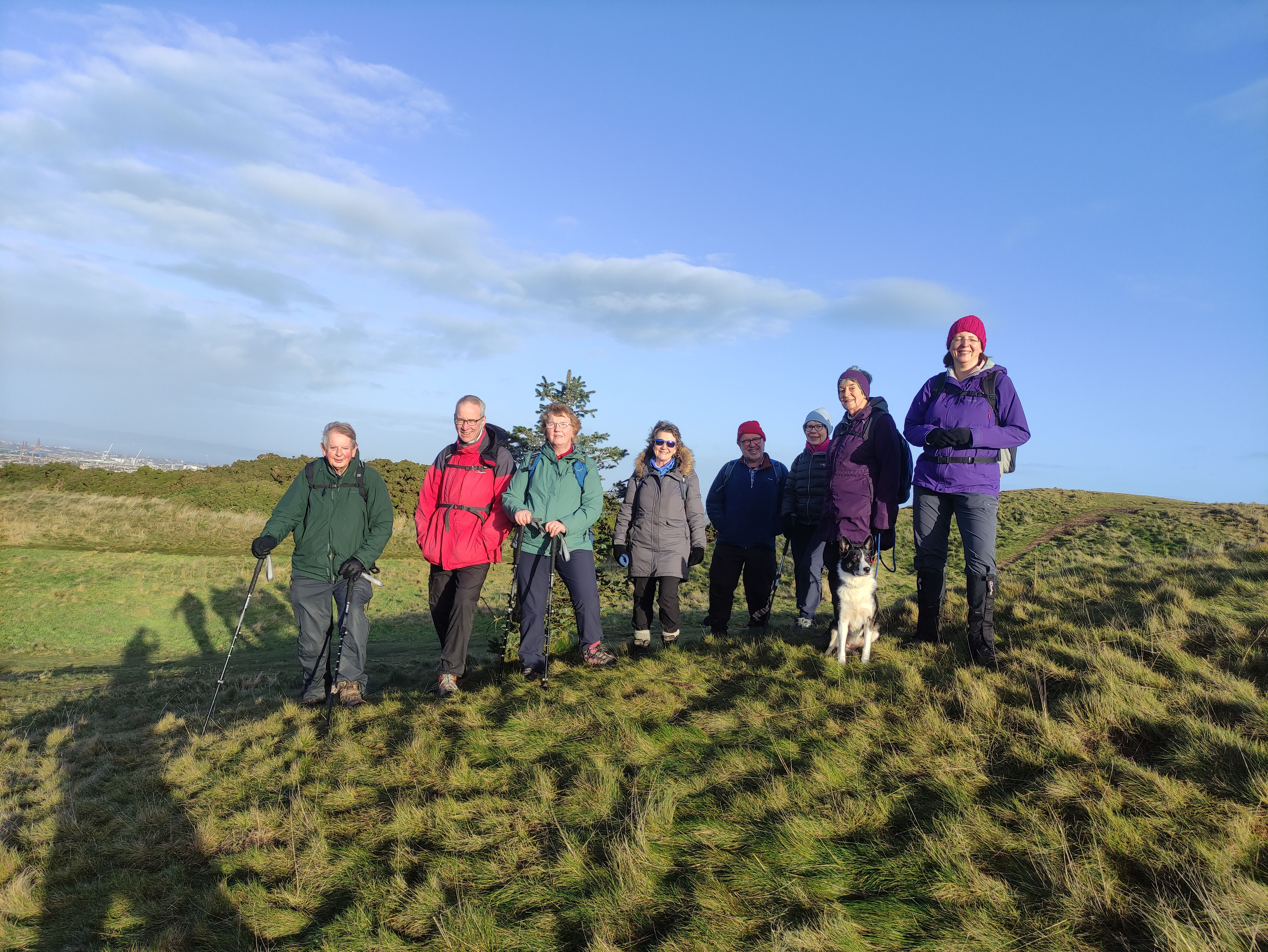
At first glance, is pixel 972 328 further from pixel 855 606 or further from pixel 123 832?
pixel 123 832

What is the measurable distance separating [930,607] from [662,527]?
107 inches

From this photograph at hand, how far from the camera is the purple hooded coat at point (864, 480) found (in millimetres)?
5863

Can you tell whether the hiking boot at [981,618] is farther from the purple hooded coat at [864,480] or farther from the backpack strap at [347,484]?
the backpack strap at [347,484]

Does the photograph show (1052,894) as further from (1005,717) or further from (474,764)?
(474,764)

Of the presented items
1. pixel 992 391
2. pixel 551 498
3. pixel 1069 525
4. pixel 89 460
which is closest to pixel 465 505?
pixel 551 498

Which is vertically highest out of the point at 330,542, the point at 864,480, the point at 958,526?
the point at 864,480

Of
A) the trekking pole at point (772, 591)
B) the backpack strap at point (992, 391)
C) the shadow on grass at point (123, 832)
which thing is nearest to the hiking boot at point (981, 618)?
the backpack strap at point (992, 391)

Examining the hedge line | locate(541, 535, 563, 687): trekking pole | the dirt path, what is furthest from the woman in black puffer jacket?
the hedge line

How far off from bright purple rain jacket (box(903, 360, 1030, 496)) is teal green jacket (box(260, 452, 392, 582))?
16.4 ft

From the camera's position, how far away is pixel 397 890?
3.28 metres

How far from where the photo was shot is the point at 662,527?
7031 mm

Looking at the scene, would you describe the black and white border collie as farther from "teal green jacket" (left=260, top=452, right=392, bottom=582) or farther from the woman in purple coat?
"teal green jacket" (left=260, top=452, right=392, bottom=582)

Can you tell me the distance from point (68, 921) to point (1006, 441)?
676cm

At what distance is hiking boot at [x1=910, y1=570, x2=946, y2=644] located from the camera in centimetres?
584
